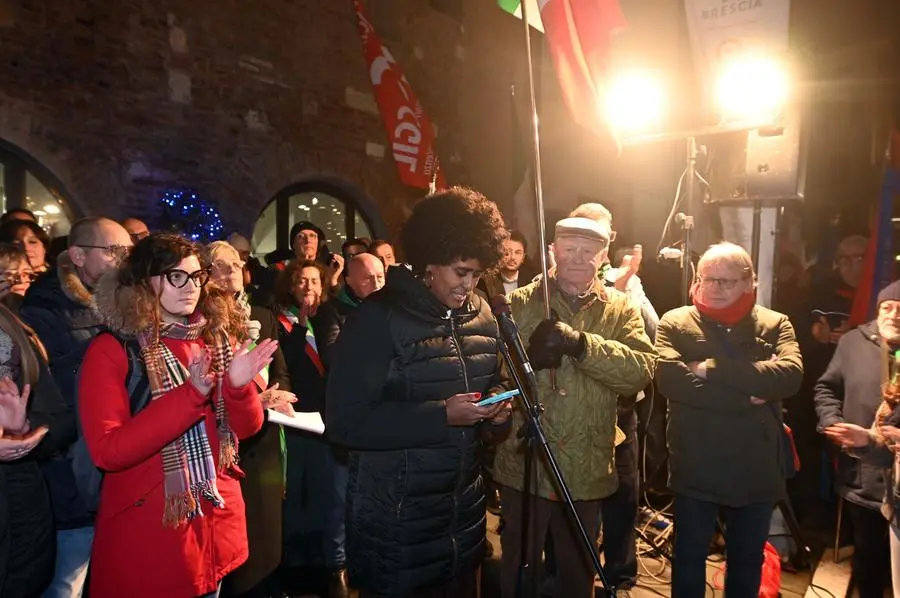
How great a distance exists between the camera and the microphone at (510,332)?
2396 mm

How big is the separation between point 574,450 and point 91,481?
2.15 m

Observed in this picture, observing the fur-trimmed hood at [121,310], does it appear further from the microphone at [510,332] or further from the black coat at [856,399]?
the black coat at [856,399]

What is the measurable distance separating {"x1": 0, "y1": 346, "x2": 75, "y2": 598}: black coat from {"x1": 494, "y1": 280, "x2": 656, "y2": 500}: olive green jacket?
6.33ft

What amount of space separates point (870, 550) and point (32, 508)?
4.22 metres

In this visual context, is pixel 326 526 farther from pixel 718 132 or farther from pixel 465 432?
pixel 718 132

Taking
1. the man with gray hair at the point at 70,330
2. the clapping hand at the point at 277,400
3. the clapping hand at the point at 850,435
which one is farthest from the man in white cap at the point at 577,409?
the man with gray hair at the point at 70,330

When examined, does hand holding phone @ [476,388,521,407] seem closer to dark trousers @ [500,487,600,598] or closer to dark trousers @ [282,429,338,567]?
dark trousers @ [500,487,600,598]

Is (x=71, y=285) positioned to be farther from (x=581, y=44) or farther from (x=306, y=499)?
(x=581, y=44)

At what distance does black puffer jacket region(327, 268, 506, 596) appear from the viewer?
2301 mm

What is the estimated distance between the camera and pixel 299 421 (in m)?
3.44

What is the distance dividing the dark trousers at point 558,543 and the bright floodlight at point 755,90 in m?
3.51

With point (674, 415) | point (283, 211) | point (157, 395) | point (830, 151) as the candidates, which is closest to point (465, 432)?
point (157, 395)

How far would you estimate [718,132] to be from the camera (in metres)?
4.91

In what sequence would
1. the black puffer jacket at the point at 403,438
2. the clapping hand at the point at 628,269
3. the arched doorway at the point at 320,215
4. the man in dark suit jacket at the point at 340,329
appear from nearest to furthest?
the black puffer jacket at the point at 403,438 < the man in dark suit jacket at the point at 340,329 < the clapping hand at the point at 628,269 < the arched doorway at the point at 320,215
